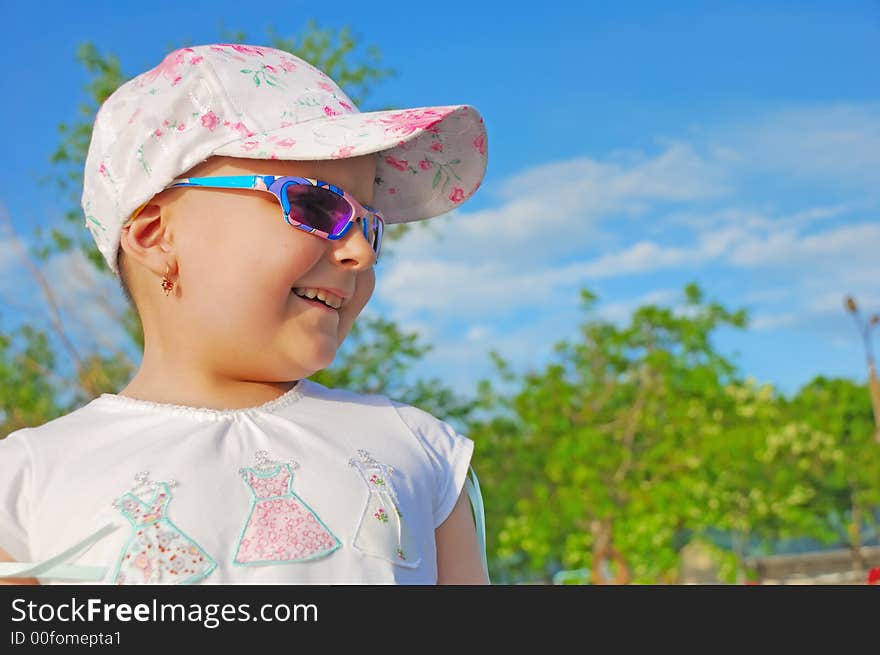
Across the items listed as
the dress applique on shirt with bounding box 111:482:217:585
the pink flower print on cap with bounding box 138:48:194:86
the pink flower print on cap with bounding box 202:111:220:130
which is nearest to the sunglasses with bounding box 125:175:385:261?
the pink flower print on cap with bounding box 202:111:220:130

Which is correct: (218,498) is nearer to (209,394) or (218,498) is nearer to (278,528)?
(278,528)

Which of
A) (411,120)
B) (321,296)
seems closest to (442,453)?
(321,296)

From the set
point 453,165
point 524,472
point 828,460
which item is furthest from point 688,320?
point 453,165

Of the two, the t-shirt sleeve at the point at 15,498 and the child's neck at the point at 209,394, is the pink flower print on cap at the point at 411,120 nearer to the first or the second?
the child's neck at the point at 209,394

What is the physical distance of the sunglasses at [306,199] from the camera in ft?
5.90

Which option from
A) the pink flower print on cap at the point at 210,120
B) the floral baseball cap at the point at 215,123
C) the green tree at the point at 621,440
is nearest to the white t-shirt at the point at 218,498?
the floral baseball cap at the point at 215,123

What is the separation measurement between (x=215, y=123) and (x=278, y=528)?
2.50 feet

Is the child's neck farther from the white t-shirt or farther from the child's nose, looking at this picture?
the child's nose

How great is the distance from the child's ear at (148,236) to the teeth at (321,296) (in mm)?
274

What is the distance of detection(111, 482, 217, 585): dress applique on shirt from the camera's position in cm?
157

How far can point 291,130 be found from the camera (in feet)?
6.11

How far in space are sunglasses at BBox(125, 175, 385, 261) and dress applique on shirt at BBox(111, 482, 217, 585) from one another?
56 cm

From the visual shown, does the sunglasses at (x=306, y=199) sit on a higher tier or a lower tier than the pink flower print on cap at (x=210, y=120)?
lower
